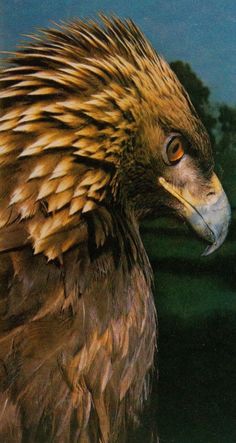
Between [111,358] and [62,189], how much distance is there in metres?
0.61

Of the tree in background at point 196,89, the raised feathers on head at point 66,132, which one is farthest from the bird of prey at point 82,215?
the tree in background at point 196,89

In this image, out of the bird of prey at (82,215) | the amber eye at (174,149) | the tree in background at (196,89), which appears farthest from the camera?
the tree in background at (196,89)

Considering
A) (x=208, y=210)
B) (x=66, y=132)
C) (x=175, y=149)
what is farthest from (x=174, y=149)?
(x=66, y=132)

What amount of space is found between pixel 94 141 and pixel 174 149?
339mm

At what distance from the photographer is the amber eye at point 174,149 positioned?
281 cm

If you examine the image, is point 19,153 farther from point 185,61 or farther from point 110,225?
point 185,61

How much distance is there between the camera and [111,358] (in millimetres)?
2689

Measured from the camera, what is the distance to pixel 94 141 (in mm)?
2654

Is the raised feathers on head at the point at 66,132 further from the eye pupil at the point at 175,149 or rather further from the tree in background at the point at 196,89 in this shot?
the tree in background at the point at 196,89

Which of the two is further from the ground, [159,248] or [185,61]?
[185,61]

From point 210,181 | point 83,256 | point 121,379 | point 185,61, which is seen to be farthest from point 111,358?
point 185,61

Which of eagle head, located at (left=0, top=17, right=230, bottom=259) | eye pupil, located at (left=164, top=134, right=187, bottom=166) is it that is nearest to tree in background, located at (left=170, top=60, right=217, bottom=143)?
eagle head, located at (left=0, top=17, right=230, bottom=259)

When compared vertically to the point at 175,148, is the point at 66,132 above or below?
above

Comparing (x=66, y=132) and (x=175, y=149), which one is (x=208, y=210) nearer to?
(x=175, y=149)
